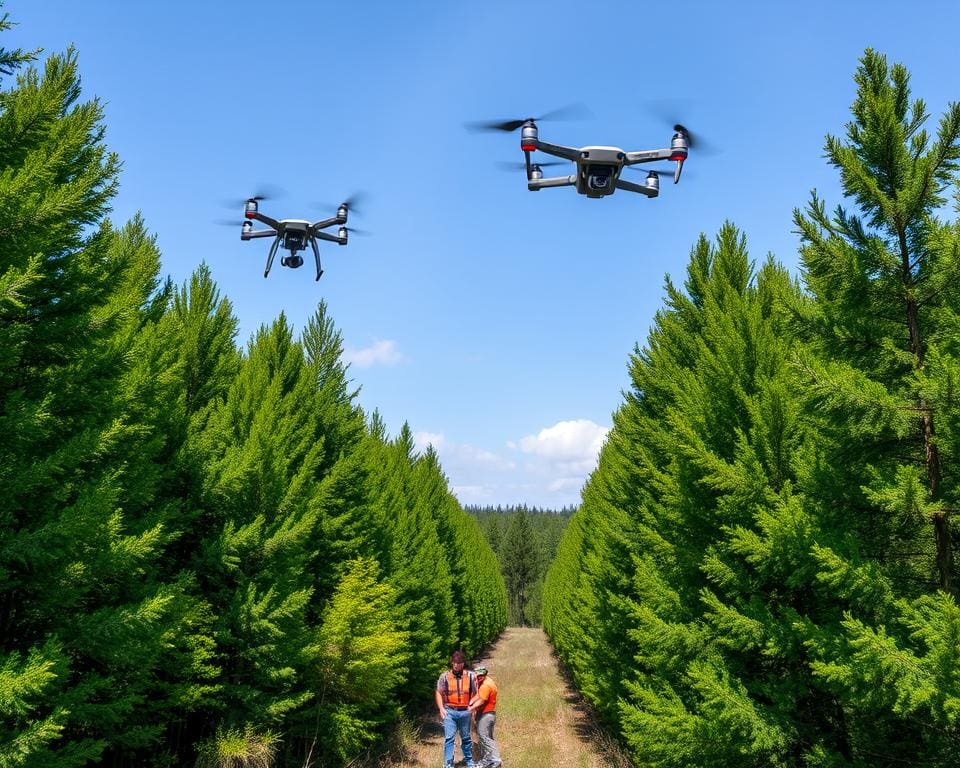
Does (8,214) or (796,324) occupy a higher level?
(8,214)

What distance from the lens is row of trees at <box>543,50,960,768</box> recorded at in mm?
6129

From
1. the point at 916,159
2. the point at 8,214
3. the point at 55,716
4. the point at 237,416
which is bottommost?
the point at 55,716

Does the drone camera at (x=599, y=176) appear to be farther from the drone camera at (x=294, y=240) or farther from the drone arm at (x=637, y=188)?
the drone camera at (x=294, y=240)

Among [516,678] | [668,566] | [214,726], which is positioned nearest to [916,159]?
[668,566]

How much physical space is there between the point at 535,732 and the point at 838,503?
18.0m

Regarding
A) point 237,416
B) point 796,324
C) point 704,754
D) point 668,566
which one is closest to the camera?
point 796,324

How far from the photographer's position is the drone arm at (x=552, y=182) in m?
13.9

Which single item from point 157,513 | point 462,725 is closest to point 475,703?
point 462,725

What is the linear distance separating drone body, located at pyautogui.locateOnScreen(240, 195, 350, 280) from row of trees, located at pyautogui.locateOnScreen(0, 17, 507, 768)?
4.38 m

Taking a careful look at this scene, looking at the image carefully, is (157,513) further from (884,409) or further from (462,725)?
(884,409)

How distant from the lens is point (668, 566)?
37.8 feet

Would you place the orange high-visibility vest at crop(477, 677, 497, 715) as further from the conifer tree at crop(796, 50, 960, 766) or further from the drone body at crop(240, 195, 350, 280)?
the drone body at crop(240, 195, 350, 280)

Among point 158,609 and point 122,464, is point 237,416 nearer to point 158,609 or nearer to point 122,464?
point 122,464

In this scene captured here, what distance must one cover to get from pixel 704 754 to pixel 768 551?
3197 mm
